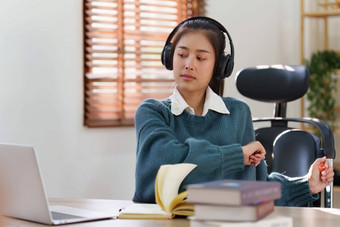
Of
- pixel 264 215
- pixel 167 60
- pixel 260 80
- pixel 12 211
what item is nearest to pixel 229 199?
pixel 264 215

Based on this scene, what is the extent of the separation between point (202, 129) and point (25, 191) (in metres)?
0.77

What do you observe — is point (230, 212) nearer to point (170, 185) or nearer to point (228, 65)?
point (170, 185)

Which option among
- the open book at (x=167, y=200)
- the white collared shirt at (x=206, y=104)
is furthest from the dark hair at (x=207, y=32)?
the open book at (x=167, y=200)

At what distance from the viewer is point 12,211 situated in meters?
1.53

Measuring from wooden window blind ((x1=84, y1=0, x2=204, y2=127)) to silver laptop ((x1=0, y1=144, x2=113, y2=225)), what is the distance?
2.00m

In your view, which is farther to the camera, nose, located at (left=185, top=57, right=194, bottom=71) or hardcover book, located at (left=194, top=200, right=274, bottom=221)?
nose, located at (left=185, top=57, right=194, bottom=71)

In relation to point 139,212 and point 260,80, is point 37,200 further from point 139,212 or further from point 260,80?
point 260,80

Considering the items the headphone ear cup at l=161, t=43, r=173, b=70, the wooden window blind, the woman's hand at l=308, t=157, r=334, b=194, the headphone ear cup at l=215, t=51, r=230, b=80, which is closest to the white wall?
the wooden window blind

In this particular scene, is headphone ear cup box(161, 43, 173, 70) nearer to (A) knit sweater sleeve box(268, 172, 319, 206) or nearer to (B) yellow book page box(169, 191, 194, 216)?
(A) knit sweater sleeve box(268, 172, 319, 206)

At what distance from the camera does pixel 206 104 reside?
2.10m

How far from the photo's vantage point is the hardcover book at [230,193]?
1.12 metres

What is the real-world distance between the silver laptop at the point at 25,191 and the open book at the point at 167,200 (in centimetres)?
8

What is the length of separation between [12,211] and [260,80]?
144 cm

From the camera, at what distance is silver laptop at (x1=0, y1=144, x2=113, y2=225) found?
4.50 ft
